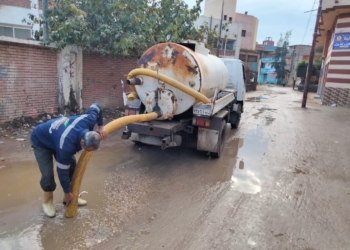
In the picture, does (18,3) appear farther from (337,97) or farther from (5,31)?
(337,97)

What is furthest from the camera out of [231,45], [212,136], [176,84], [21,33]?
[231,45]

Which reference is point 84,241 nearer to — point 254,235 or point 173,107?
point 254,235

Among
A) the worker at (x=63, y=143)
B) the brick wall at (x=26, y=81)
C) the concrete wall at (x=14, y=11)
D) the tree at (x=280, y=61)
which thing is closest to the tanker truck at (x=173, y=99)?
the worker at (x=63, y=143)

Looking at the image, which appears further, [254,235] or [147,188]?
[147,188]

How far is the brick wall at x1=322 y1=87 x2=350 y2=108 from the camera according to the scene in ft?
51.3

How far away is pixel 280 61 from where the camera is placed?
4959 cm

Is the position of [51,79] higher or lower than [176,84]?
lower

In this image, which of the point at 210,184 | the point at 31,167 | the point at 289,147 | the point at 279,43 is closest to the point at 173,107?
the point at 210,184

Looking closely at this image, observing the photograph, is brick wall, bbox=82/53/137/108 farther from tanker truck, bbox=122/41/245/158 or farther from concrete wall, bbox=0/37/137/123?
tanker truck, bbox=122/41/245/158

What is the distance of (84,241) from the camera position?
288cm

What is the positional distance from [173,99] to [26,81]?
14.2 feet

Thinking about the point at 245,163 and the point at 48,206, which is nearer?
the point at 48,206

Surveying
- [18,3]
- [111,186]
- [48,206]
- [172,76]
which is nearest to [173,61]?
[172,76]

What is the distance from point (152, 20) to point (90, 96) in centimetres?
346
